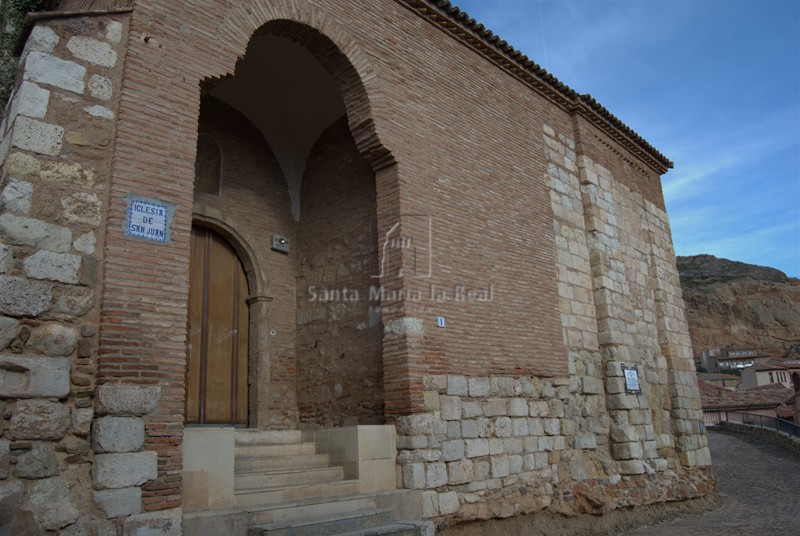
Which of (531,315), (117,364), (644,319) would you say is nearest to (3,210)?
(117,364)

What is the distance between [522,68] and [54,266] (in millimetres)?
6769

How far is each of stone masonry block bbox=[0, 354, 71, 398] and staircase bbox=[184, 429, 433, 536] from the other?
1.22 meters

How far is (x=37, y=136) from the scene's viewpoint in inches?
165

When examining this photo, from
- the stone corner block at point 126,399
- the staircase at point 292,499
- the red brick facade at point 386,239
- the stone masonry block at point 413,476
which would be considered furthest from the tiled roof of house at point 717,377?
the stone corner block at point 126,399

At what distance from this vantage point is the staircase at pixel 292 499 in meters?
4.37

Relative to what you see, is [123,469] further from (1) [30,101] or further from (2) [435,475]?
(2) [435,475]

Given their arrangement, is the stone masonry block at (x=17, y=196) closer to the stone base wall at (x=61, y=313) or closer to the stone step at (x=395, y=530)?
the stone base wall at (x=61, y=313)

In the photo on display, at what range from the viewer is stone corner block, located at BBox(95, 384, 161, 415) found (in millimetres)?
4020

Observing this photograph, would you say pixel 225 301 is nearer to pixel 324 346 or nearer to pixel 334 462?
pixel 324 346

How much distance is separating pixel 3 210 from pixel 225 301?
3606 millimetres

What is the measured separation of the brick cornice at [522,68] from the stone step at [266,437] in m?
5.03

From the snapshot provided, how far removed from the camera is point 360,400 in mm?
6902

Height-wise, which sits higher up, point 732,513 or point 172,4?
point 172,4

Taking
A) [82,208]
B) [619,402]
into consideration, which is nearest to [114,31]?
[82,208]
